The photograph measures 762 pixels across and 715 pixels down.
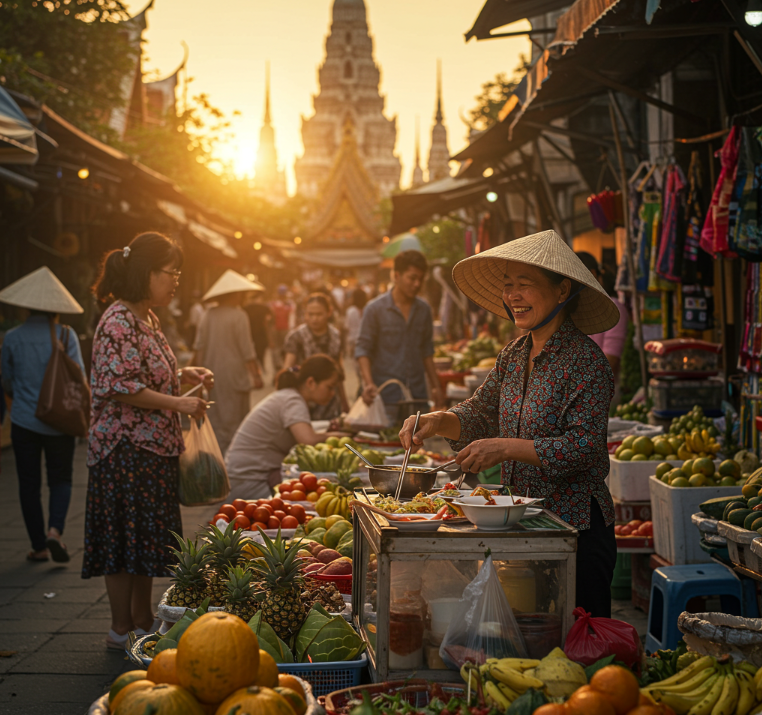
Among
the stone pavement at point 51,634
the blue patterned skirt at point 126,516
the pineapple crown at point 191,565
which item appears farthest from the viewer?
the blue patterned skirt at point 126,516

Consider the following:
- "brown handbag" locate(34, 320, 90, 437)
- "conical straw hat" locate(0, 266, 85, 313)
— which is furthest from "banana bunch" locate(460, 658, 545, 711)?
"conical straw hat" locate(0, 266, 85, 313)

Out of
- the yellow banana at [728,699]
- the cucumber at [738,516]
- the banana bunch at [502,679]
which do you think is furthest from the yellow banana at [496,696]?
the cucumber at [738,516]

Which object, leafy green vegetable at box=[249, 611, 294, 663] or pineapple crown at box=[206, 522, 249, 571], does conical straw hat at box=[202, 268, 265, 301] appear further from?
leafy green vegetable at box=[249, 611, 294, 663]

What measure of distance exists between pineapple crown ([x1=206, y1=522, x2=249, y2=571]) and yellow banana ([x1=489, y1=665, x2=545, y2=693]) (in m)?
1.18

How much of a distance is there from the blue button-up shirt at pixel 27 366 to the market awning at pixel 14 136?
4.21ft

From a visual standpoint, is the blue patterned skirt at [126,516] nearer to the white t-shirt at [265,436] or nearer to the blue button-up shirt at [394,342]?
the white t-shirt at [265,436]

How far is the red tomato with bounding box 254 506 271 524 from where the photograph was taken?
4152 millimetres

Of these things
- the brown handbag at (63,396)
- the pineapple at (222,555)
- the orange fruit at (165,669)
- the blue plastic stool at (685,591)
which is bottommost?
the blue plastic stool at (685,591)

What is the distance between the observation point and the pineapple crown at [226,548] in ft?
9.77

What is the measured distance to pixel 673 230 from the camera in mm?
6180

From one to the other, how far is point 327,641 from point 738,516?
173cm

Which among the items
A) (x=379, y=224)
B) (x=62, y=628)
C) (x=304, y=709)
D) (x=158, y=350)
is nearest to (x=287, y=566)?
(x=304, y=709)

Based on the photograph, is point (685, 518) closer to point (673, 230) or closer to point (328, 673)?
point (673, 230)

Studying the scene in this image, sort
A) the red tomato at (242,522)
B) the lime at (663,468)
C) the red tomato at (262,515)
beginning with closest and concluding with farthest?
1. the red tomato at (242,522)
2. the red tomato at (262,515)
3. the lime at (663,468)
